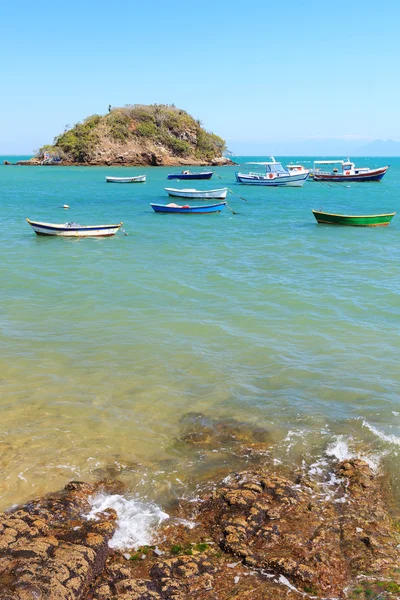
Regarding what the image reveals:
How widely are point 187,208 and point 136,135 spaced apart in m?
79.2

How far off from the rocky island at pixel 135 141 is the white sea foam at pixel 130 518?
107m

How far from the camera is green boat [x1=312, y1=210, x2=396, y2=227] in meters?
33.3

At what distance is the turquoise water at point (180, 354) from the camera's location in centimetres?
829

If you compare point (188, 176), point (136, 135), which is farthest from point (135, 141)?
point (188, 176)

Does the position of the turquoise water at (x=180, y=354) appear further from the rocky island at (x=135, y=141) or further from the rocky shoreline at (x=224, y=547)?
the rocky island at (x=135, y=141)

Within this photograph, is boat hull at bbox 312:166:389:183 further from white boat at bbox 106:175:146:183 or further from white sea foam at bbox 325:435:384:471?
white sea foam at bbox 325:435:384:471

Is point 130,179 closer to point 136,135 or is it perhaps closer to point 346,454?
point 136,135

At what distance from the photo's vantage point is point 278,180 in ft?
221

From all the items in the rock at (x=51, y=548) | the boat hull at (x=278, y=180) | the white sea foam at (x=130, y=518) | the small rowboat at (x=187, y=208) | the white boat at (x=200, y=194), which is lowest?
the white sea foam at (x=130, y=518)

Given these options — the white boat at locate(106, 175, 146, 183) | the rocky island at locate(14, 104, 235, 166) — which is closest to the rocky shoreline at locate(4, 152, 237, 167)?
the rocky island at locate(14, 104, 235, 166)

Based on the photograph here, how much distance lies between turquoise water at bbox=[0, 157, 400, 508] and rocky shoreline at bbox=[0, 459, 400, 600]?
83 cm

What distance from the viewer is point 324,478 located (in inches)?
295

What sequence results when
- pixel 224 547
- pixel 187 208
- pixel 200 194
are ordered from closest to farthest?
1. pixel 224 547
2. pixel 187 208
3. pixel 200 194

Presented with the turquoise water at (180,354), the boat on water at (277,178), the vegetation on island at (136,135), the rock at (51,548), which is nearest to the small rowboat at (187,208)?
the turquoise water at (180,354)
